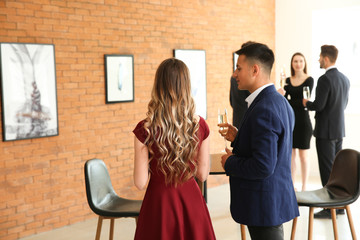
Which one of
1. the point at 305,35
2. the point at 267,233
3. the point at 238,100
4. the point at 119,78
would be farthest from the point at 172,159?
the point at 305,35

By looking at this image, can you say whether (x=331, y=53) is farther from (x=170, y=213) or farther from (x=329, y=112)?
(x=170, y=213)

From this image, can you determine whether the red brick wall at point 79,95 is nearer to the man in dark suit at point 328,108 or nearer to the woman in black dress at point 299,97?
the woman in black dress at point 299,97

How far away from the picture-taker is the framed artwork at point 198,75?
683 centimetres

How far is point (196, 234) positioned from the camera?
2.80m

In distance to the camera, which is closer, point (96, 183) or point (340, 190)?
point (96, 183)

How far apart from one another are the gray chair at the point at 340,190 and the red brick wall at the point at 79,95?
2.64 metres

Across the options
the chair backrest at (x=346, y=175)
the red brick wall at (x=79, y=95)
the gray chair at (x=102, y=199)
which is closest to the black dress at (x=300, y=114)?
the red brick wall at (x=79, y=95)

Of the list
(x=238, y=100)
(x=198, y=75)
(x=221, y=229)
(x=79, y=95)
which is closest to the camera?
(x=221, y=229)

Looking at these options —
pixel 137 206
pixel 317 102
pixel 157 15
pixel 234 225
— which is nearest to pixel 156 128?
pixel 137 206

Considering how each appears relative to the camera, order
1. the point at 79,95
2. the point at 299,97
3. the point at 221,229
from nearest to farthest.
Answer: the point at 221,229
the point at 79,95
the point at 299,97

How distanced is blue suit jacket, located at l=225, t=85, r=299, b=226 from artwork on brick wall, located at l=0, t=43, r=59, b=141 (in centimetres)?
288

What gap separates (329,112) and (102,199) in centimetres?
306

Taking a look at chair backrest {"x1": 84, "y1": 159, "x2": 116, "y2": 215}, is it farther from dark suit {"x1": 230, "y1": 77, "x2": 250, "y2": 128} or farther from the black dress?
the black dress

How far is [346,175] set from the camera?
3.94 meters
